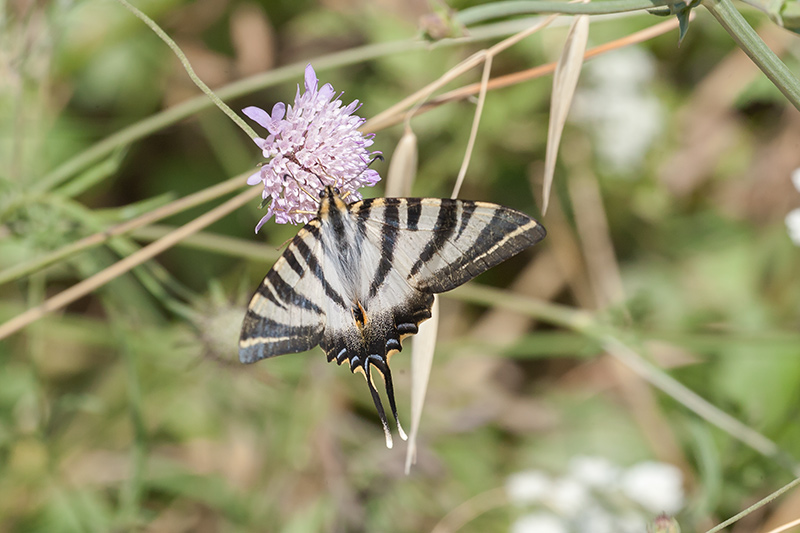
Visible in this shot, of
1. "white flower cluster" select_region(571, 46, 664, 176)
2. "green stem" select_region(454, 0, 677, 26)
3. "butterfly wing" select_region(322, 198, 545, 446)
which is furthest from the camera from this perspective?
"white flower cluster" select_region(571, 46, 664, 176)

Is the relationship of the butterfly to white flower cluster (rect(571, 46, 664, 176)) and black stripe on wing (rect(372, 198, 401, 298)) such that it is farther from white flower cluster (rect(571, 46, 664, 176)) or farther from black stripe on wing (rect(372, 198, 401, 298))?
white flower cluster (rect(571, 46, 664, 176))

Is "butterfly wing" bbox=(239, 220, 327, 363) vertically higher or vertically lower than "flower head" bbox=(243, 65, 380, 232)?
lower

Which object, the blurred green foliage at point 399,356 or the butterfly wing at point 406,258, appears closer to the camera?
the butterfly wing at point 406,258

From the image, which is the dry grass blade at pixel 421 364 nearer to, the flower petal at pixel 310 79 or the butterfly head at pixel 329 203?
the butterfly head at pixel 329 203

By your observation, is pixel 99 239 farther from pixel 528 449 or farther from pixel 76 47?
pixel 528 449

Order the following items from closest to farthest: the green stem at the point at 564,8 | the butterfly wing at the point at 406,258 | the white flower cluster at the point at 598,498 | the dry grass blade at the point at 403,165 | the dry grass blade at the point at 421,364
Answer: the green stem at the point at 564,8 → the butterfly wing at the point at 406,258 → the dry grass blade at the point at 421,364 → the dry grass blade at the point at 403,165 → the white flower cluster at the point at 598,498

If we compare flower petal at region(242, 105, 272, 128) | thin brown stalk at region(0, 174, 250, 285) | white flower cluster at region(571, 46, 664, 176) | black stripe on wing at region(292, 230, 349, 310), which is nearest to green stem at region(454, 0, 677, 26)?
flower petal at region(242, 105, 272, 128)

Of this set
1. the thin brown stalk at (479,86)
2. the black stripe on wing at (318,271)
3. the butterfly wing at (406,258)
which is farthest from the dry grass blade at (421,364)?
the thin brown stalk at (479,86)
